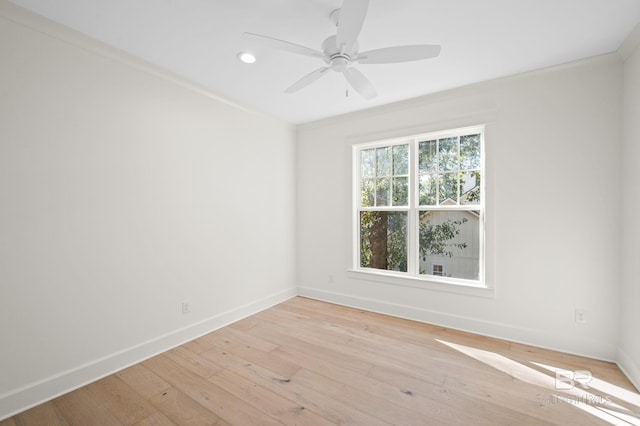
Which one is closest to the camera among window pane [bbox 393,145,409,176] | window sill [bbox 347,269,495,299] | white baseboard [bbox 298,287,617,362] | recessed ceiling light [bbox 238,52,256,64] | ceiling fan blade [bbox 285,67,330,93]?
ceiling fan blade [bbox 285,67,330,93]

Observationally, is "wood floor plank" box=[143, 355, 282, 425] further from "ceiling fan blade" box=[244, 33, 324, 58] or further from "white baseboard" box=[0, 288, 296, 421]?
"ceiling fan blade" box=[244, 33, 324, 58]

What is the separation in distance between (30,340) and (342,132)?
370 centimetres

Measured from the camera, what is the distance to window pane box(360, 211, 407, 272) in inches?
143

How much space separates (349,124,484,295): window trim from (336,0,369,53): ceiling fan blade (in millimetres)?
1930

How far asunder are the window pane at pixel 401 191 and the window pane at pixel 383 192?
0.08 meters

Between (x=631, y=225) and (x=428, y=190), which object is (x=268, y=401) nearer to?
(x=428, y=190)

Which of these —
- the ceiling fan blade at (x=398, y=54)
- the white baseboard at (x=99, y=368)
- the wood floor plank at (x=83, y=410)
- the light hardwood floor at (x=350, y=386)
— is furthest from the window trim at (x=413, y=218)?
the wood floor plank at (x=83, y=410)

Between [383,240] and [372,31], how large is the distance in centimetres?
252

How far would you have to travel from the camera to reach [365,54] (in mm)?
1859

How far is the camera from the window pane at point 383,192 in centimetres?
375

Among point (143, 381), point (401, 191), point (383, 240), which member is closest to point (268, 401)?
point (143, 381)

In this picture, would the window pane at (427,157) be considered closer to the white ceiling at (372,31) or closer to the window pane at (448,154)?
the window pane at (448,154)

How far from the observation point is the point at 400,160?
11.9 ft

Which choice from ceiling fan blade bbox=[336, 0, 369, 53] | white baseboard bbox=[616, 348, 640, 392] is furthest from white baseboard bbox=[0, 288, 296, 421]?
white baseboard bbox=[616, 348, 640, 392]
